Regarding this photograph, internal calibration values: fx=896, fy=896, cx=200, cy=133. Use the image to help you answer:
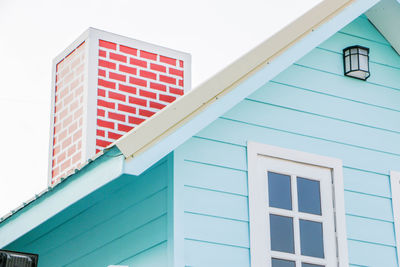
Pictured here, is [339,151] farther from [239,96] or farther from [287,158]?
Answer: [239,96]

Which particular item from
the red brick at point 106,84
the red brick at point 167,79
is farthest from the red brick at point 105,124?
the red brick at point 167,79

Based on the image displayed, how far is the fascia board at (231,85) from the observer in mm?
5688

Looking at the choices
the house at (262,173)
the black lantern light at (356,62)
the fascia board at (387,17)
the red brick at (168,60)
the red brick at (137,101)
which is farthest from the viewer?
the red brick at (168,60)

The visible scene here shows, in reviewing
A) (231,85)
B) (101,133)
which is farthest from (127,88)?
(231,85)

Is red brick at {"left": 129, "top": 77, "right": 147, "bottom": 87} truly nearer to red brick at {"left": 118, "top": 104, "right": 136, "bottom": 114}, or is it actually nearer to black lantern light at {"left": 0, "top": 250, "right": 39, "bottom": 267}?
red brick at {"left": 118, "top": 104, "right": 136, "bottom": 114}

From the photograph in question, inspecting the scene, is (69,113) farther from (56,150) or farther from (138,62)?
(138,62)

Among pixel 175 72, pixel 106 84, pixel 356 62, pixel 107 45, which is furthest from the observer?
pixel 175 72

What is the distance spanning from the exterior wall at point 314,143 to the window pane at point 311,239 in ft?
0.85

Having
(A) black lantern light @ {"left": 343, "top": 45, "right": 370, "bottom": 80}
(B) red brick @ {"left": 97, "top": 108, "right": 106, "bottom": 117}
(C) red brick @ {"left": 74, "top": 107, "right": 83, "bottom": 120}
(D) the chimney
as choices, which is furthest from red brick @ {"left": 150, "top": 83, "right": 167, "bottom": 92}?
(A) black lantern light @ {"left": 343, "top": 45, "right": 370, "bottom": 80}

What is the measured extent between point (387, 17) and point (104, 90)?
2682mm

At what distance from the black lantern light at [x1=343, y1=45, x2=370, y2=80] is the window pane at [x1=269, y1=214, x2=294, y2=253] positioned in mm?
1566

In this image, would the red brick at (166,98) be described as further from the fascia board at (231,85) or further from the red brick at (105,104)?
the fascia board at (231,85)

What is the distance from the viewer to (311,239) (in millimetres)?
6605

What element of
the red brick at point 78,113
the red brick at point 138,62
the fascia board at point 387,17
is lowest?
the red brick at point 78,113
